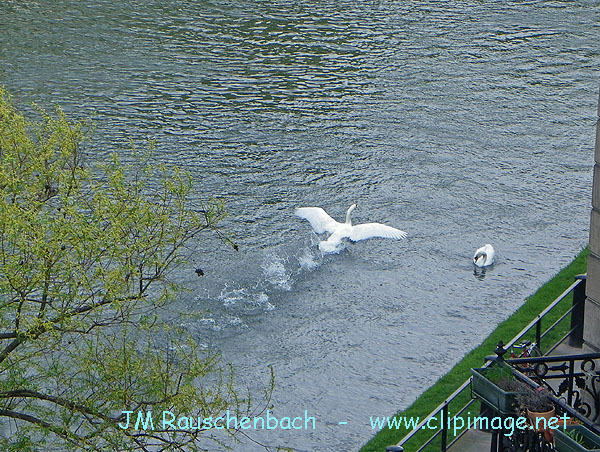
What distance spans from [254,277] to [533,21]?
87.3 feet

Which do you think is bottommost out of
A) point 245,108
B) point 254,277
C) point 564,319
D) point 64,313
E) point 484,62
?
point 64,313

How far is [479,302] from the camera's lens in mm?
23078

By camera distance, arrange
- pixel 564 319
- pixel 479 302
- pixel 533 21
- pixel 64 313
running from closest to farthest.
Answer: pixel 64 313 → pixel 564 319 → pixel 479 302 → pixel 533 21

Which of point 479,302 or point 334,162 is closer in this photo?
point 479,302

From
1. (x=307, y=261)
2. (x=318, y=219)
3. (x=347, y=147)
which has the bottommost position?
(x=307, y=261)

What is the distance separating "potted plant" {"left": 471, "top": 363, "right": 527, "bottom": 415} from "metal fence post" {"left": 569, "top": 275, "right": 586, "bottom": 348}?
515cm

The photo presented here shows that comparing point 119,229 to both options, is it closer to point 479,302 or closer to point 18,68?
point 479,302

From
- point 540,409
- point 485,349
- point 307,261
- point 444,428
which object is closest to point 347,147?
point 307,261

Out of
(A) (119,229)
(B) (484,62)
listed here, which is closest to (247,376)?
(A) (119,229)

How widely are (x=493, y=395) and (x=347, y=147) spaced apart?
20678 millimetres

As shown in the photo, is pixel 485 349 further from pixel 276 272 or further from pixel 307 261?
pixel 307 261

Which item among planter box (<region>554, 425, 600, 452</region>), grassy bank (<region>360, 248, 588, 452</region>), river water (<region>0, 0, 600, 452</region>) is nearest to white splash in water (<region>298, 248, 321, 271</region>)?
river water (<region>0, 0, 600, 452</region>)

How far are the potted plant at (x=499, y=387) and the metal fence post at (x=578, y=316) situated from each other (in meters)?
5.15

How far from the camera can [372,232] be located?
25.5m
